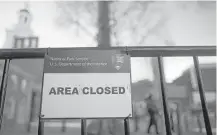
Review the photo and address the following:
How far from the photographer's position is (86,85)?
831mm

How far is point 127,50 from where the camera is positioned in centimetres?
90

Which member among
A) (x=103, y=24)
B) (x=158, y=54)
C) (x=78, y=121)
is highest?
(x=103, y=24)

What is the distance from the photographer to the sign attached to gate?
0.80 m

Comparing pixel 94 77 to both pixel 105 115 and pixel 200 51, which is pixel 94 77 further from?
pixel 200 51

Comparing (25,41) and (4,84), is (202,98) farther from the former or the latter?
(25,41)

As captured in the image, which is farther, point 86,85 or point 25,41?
point 25,41

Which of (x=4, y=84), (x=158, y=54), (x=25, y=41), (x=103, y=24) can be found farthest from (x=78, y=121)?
(x=25, y=41)

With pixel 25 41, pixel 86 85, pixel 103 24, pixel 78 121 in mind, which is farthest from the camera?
pixel 25 41

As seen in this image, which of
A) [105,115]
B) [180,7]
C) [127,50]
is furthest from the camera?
[180,7]

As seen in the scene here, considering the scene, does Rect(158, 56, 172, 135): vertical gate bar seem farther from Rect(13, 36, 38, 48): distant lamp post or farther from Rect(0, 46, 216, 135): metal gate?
Rect(13, 36, 38, 48): distant lamp post

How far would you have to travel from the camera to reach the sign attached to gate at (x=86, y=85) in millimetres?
797

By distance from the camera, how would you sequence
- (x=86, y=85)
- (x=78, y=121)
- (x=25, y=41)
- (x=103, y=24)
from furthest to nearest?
(x=25, y=41) < (x=103, y=24) < (x=78, y=121) < (x=86, y=85)

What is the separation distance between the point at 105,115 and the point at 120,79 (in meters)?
0.18

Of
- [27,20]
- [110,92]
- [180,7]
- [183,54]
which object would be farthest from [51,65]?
[27,20]
